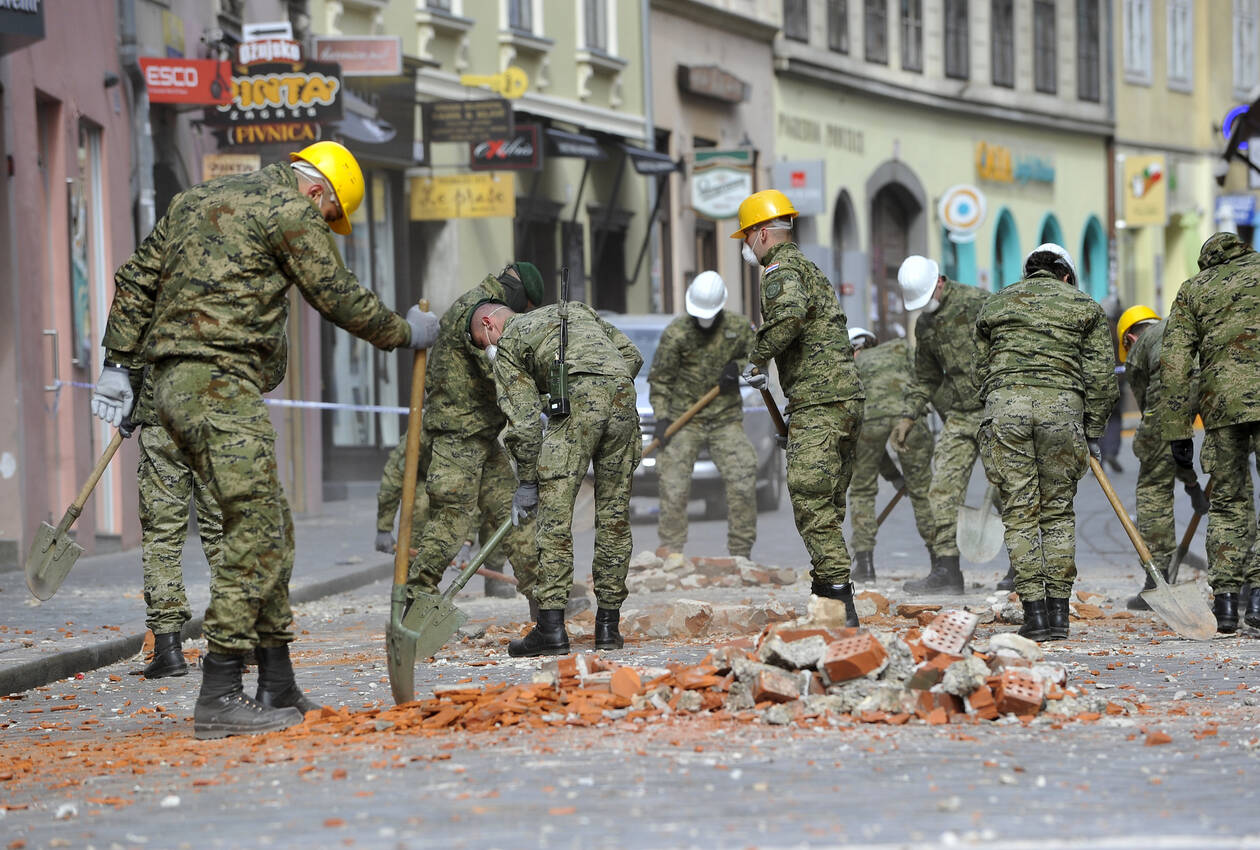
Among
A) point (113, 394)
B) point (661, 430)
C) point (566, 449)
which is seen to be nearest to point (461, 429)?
point (566, 449)

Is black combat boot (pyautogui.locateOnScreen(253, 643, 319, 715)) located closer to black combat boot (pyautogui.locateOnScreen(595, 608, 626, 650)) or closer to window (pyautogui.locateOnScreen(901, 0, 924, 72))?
black combat boot (pyautogui.locateOnScreen(595, 608, 626, 650))

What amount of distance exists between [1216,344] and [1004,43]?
32876 mm

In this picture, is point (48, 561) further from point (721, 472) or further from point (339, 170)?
point (721, 472)

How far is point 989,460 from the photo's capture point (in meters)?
9.62

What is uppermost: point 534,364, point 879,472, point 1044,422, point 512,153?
point 512,153

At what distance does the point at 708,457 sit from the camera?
64.0 ft

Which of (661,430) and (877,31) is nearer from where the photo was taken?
(661,430)

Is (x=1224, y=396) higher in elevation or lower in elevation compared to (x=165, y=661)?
higher

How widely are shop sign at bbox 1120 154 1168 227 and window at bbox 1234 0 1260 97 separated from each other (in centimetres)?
534

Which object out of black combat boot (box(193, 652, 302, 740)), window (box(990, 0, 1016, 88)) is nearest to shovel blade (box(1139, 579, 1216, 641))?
black combat boot (box(193, 652, 302, 740))

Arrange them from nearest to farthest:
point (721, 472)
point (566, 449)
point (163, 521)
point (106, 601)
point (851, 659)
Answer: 1. point (851, 659)
2. point (163, 521)
3. point (566, 449)
4. point (106, 601)
5. point (721, 472)

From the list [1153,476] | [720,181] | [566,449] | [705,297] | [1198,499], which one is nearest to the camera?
[566,449]

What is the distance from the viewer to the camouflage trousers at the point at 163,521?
9.12 metres

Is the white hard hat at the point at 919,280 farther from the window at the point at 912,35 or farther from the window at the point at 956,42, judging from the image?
the window at the point at 956,42
